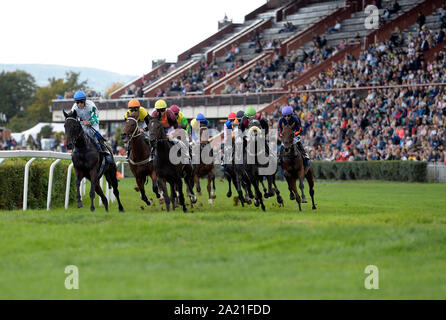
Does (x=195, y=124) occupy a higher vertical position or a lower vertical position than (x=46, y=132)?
lower

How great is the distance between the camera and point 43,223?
11914mm

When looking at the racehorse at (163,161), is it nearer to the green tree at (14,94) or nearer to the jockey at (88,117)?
the jockey at (88,117)

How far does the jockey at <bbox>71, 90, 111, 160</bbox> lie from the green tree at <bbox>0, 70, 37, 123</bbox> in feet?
294

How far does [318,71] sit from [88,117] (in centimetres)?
2789

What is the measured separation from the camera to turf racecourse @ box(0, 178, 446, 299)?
24.2 feet

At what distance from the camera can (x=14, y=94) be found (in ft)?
336

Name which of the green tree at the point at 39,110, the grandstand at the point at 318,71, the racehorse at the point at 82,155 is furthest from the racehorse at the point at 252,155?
the green tree at the point at 39,110

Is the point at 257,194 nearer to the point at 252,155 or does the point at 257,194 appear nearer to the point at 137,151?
the point at 252,155

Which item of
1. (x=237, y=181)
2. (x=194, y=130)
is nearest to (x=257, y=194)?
(x=237, y=181)

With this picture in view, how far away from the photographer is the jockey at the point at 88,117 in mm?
15039

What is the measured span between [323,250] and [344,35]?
38.5 meters

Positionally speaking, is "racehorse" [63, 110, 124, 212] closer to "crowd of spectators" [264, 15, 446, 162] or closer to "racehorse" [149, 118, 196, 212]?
"racehorse" [149, 118, 196, 212]

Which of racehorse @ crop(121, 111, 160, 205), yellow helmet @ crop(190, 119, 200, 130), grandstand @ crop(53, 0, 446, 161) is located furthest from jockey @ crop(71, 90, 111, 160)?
grandstand @ crop(53, 0, 446, 161)

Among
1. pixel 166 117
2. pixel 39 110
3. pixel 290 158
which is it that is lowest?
pixel 290 158
